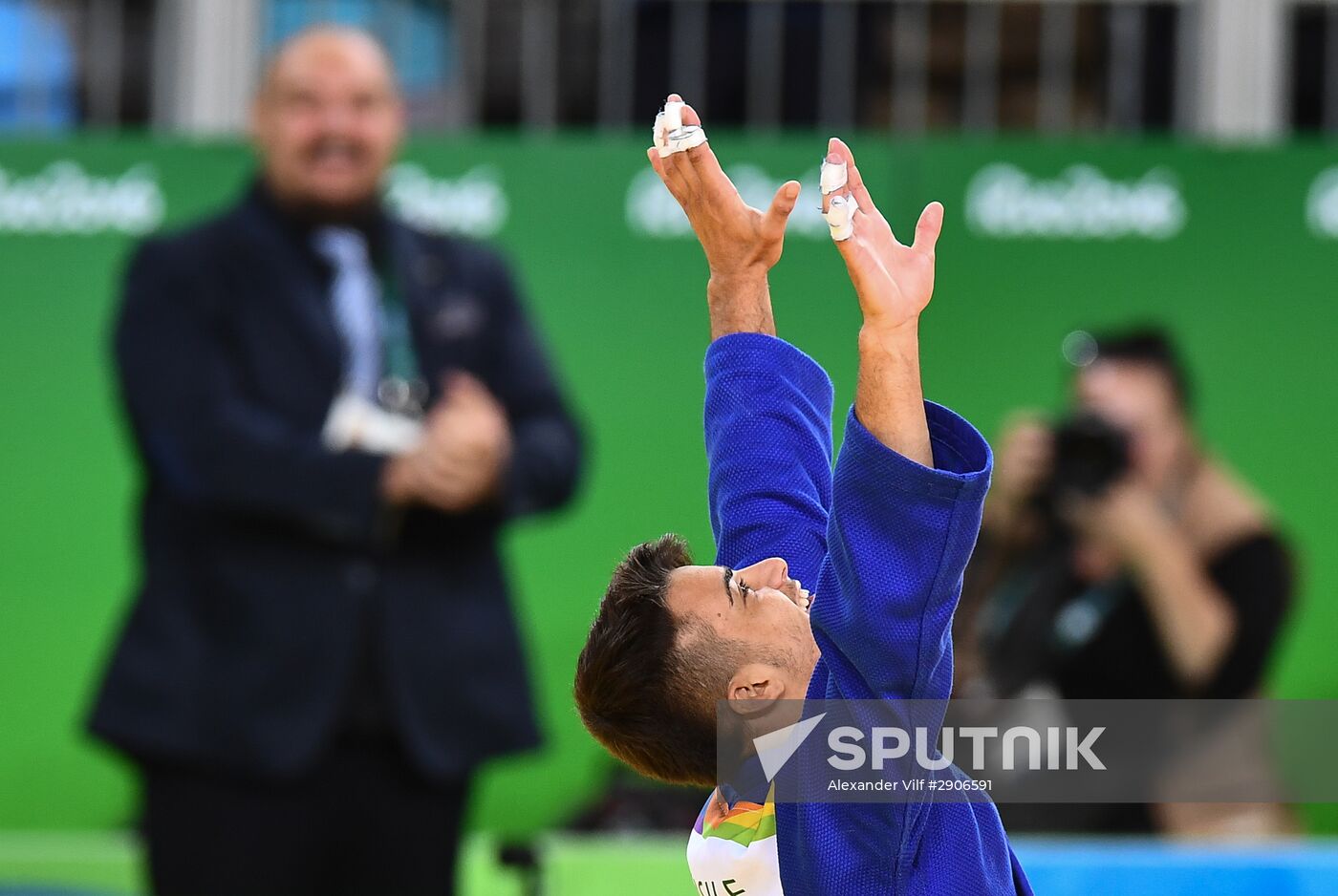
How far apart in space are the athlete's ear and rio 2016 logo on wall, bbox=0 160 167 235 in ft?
14.5

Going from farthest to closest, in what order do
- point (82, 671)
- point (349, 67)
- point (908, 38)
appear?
point (908, 38)
point (82, 671)
point (349, 67)

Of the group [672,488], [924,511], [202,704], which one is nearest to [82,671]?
[202,704]

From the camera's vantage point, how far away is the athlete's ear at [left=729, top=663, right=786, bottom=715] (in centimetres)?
222

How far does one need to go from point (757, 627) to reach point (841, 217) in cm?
57

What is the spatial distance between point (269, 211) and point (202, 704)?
4.55 feet

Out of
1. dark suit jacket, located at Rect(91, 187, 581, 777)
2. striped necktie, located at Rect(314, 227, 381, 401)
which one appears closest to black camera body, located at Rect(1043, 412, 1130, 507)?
dark suit jacket, located at Rect(91, 187, 581, 777)

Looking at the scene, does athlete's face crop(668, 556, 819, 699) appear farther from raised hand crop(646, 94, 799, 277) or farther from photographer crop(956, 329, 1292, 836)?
photographer crop(956, 329, 1292, 836)

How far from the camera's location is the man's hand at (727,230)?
7.63 ft

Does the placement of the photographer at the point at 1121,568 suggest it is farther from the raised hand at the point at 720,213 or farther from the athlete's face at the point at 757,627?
the athlete's face at the point at 757,627

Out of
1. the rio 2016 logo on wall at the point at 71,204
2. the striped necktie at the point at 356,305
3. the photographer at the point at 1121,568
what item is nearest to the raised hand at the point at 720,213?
the striped necktie at the point at 356,305

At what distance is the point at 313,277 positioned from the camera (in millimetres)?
5340

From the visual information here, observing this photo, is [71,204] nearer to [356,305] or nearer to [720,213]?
→ [356,305]

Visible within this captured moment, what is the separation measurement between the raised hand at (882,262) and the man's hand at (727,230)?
240 millimetres

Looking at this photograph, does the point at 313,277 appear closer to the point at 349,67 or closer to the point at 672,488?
the point at 349,67
